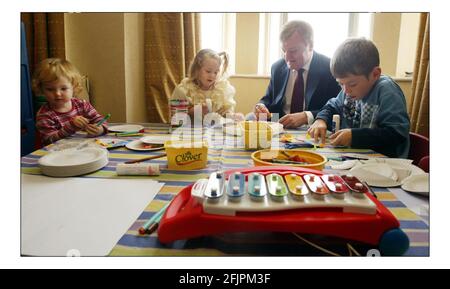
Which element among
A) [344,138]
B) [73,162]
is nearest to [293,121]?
[344,138]

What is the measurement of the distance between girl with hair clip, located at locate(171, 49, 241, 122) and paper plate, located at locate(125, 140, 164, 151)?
2.27 feet

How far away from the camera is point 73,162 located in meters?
0.64

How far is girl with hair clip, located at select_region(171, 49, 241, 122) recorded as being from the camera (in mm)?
1560

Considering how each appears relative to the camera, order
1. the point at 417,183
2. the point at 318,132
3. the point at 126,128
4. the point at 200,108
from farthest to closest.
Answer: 1. the point at 200,108
2. the point at 126,128
3. the point at 318,132
4. the point at 417,183

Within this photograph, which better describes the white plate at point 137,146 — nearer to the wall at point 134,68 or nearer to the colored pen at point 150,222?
the colored pen at point 150,222

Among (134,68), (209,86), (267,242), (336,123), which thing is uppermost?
(134,68)

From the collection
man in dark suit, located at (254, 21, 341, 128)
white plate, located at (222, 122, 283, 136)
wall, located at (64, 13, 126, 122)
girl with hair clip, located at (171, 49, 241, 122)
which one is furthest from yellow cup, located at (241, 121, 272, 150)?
wall, located at (64, 13, 126, 122)

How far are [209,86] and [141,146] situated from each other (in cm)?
84

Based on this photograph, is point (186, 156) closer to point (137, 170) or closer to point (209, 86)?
point (137, 170)

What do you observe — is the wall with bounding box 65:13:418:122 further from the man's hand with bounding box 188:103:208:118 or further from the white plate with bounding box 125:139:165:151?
the white plate with bounding box 125:139:165:151

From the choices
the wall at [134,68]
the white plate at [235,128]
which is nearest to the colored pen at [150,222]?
the white plate at [235,128]

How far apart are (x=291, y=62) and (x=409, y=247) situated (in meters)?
1.22
